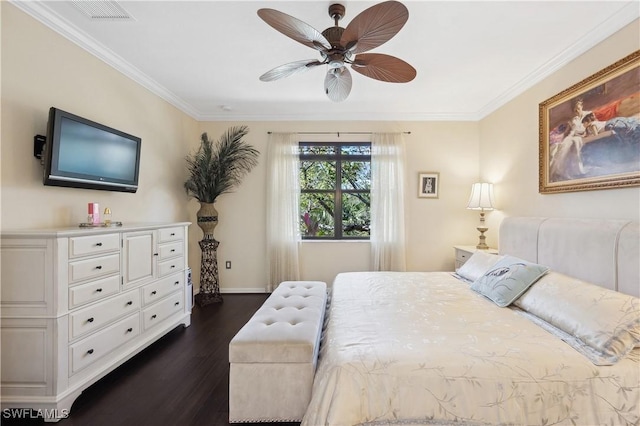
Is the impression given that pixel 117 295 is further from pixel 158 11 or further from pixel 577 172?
pixel 577 172

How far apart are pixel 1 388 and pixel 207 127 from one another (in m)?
3.53

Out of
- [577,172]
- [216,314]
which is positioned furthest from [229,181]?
[577,172]

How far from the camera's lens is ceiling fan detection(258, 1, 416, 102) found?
1.51 metres

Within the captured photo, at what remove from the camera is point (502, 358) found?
4.42 feet

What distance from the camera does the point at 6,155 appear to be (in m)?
1.81

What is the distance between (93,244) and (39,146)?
80 cm

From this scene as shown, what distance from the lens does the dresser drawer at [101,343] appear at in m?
1.80

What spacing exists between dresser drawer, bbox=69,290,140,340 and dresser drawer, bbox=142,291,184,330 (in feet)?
0.55

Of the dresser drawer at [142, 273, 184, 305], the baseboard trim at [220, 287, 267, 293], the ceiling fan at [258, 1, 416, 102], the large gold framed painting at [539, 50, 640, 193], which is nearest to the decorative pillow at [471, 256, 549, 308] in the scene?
the large gold framed painting at [539, 50, 640, 193]

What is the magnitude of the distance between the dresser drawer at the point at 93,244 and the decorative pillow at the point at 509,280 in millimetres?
2857

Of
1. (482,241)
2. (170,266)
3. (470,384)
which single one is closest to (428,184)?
(482,241)

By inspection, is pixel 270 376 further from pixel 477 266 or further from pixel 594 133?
pixel 594 133

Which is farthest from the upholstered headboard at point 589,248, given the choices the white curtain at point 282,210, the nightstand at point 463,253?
the white curtain at point 282,210

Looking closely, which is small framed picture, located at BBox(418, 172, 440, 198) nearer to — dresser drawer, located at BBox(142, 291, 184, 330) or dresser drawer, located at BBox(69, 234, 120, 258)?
dresser drawer, located at BBox(142, 291, 184, 330)
